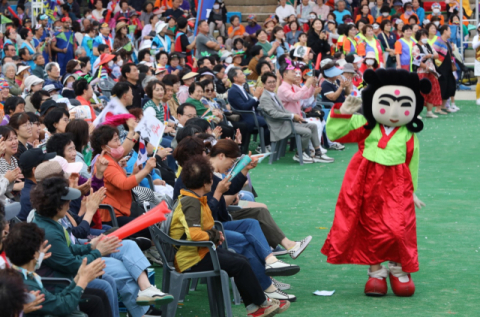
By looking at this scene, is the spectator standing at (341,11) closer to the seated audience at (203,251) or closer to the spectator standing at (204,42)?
the spectator standing at (204,42)

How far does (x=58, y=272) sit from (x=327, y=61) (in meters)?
8.42

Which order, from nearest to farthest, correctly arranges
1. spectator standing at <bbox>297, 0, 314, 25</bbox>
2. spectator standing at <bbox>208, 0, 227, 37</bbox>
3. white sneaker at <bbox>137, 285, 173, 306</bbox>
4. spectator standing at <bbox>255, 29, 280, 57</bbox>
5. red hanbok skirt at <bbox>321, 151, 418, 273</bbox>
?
white sneaker at <bbox>137, 285, 173, 306</bbox>
red hanbok skirt at <bbox>321, 151, 418, 273</bbox>
spectator standing at <bbox>255, 29, 280, 57</bbox>
spectator standing at <bbox>208, 0, 227, 37</bbox>
spectator standing at <bbox>297, 0, 314, 25</bbox>

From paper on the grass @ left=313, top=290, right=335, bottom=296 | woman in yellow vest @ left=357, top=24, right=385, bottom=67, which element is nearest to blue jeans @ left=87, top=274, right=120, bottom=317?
paper on the grass @ left=313, top=290, right=335, bottom=296

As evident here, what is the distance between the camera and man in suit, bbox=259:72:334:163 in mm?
10688

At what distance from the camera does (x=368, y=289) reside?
539 centimetres

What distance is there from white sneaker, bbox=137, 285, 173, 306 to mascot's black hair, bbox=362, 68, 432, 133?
2086mm

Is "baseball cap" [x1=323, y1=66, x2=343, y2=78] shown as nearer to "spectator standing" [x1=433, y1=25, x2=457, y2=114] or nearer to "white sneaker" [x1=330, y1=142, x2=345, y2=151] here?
"white sneaker" [x1=330, y1=142, x2=345, y2=151]

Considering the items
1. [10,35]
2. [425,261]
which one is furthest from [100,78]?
A: [425,261]

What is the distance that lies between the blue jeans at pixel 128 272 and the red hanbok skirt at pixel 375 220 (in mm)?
1573

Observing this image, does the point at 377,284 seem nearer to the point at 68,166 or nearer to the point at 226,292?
the point at 226,292

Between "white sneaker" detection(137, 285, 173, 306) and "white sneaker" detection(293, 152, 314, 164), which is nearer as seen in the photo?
"white sneaker" detection(137, 285, 173, 306)

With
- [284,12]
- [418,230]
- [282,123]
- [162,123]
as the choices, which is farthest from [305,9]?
[162,123]

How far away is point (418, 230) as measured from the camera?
724 cm

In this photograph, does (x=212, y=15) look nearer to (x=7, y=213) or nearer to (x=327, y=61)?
(x=327, y=61)
